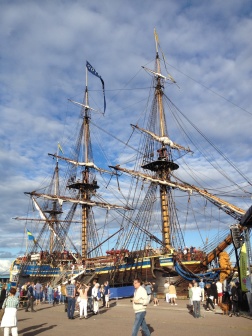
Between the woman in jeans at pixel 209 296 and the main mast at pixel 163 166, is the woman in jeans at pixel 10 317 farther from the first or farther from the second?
the main mast at pixel 163 166

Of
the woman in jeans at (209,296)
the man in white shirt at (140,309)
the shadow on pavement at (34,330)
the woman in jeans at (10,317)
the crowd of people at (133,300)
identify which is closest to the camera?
the man in white shirt at (140,309)

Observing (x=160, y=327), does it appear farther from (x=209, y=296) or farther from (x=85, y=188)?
(x=85, y=188)

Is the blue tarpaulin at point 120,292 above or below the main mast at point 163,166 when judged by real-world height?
below

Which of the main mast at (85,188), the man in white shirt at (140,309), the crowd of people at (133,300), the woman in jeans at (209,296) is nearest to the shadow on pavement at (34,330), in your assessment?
the crowd of people at (133,300)

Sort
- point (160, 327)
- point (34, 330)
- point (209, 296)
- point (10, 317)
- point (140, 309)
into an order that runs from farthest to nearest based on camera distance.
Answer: point (209, 296) → point (34, 330) → point (160, 327) → point (10, 317) → point (140, 309)

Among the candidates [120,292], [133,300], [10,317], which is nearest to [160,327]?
[133,300]

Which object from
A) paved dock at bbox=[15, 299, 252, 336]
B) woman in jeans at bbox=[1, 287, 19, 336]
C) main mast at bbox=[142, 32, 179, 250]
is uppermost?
main mast at bbox=[142, 32, 179, 250]

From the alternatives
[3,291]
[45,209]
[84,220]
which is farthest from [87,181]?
[3,291]

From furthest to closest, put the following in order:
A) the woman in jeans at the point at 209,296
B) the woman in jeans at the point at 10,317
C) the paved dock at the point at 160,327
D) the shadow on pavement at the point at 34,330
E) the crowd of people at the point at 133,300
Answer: the woman in jeans at the point at 209,296
the shadow on pavement at the point at 34,330
the paved dock at the point at 160,327
the woman in jeans at the point at 10,317
the crowd of people at the point at 133,300

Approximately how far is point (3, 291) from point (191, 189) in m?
23.9

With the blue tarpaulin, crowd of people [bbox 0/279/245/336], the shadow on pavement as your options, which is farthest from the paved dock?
the blue tarpaulin

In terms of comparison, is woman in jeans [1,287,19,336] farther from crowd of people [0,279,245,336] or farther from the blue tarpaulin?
the blue tarpaulin

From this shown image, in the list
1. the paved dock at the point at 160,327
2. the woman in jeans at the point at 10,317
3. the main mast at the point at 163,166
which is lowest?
the paved dock at the point at 160,327

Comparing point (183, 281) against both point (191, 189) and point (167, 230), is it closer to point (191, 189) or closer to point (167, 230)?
point (167, 230)
